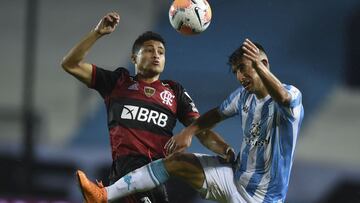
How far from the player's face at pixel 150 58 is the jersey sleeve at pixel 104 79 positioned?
139mm

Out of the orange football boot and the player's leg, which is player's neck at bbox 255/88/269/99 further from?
the orange football boot

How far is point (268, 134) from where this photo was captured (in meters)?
5.42

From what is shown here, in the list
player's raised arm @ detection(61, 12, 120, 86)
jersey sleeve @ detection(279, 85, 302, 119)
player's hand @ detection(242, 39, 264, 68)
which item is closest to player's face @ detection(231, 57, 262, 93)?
jersey sleeve @ detection(279, 85, 302, 119)

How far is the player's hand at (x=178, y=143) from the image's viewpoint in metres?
5.45

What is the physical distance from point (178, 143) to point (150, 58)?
0.64 meters

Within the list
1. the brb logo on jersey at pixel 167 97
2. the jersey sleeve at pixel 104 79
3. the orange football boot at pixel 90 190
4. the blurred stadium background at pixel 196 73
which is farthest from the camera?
the blurred stadium background at pixel 196 73

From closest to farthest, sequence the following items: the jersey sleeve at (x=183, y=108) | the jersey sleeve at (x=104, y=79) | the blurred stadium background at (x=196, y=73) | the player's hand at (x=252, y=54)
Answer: the player's hand at (x=252, y=54)
the jersey sleeve at (x=104, y=79)
the jersey sleeve at (x=183, y=108)
the blurred stadium background at (x=196, y=73)

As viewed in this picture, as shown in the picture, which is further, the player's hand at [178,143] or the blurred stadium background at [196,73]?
the blurred stadium background at [196,73]

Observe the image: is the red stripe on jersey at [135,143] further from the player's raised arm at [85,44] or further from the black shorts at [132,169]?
the player's raised arm at [85,44]

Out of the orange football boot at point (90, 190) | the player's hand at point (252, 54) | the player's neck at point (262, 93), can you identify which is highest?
the player's hand at point (252, 54)

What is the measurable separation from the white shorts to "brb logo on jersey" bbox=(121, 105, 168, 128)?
0.37 metres

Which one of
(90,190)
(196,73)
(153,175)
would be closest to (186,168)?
(153,175)

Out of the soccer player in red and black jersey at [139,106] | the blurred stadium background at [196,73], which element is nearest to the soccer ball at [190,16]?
the soccer player in red and black jersey at [139,106]

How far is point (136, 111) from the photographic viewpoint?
18.8 ft
